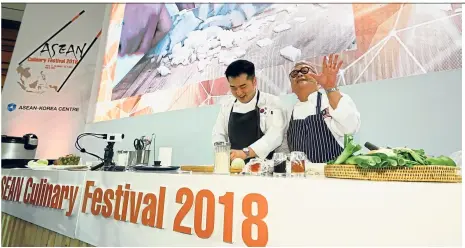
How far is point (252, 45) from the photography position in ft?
6.73

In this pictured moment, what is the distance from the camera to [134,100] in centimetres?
273

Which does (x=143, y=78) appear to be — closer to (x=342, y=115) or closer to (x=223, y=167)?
(x=223, y=167)

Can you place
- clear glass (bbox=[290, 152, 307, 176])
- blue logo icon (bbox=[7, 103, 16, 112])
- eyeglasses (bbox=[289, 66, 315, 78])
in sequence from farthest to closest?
blue logo icon (bbox=[7, 103, 16, 112])
eyeglasses (bbox=[289, 66, 315, 78])
clear glass (bbox=[290, 152, 307, 176])

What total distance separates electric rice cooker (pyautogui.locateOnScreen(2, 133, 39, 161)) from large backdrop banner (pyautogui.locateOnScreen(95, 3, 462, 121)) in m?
0.69

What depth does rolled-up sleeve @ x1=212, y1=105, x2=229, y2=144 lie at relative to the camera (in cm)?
213

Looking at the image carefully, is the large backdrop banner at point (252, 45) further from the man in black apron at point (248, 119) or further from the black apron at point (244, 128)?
the black apron at point (244, 128)

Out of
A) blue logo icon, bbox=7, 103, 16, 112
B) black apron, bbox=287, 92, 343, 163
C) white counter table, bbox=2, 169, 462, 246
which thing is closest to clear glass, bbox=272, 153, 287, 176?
white counter table, bbox=2, 169, 462, 246

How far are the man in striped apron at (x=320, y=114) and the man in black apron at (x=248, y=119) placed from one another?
118 mm

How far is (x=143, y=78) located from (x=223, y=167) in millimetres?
1468

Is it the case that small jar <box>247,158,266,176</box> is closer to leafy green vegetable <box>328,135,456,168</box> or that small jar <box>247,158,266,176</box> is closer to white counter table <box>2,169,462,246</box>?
white counter table <box>2,169,462,246</box>

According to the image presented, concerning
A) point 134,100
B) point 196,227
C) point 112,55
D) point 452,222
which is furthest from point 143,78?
point 452,222

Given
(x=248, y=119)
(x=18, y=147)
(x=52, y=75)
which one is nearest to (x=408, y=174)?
(x=248, y=119)

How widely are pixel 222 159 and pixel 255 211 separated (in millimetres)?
556

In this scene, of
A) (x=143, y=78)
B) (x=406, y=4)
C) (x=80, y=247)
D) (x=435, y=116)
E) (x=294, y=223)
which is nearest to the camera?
(x=294, y=223)
